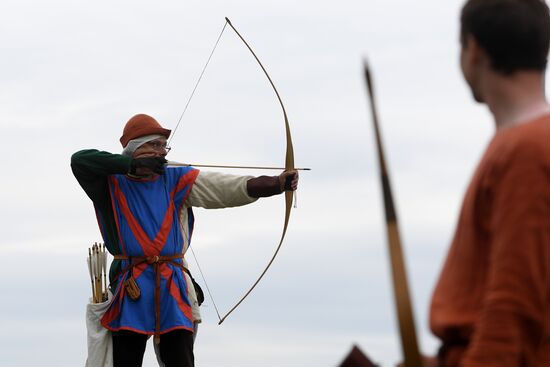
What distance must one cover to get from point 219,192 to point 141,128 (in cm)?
47

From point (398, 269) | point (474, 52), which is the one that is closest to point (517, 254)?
point (398, 269)

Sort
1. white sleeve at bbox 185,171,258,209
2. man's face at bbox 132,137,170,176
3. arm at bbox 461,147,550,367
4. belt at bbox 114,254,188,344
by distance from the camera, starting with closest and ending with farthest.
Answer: arm at bbox 461,147,550,367 < belt at bbox 114,254,188,344 < man's face at bbox 132,137,170,176 < white sleeve at bbox 185,171,258,209

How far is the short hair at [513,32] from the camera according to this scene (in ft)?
5.13

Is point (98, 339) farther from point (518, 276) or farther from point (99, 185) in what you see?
point (518, 276)

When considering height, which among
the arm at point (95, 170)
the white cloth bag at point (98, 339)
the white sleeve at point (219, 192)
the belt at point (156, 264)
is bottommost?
the white cloth bag at point (98, 339)

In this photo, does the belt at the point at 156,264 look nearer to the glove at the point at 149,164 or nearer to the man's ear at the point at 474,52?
the glove at the point at 149,164

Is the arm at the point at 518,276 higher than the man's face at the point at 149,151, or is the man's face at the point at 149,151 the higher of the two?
the man's face at the point at 149,151

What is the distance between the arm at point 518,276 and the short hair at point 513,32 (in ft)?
0.55

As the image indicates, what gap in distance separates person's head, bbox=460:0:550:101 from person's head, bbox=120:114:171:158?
3424 millimetres

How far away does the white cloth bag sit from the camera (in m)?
4.80

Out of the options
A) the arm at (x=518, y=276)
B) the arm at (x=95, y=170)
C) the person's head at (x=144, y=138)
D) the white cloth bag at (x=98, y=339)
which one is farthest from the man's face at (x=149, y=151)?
the arm at (x=518, y=276)

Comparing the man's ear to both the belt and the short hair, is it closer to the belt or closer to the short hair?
the short hair

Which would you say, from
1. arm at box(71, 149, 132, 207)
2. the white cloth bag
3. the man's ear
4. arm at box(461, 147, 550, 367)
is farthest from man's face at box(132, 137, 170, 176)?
arm at box(461, 147, 550, 367)

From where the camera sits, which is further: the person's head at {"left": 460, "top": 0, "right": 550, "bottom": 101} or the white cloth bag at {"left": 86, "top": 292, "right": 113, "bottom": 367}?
the white cloth bag at {"left": 86, "top": 292, "right": 113, "bottom": 367}
